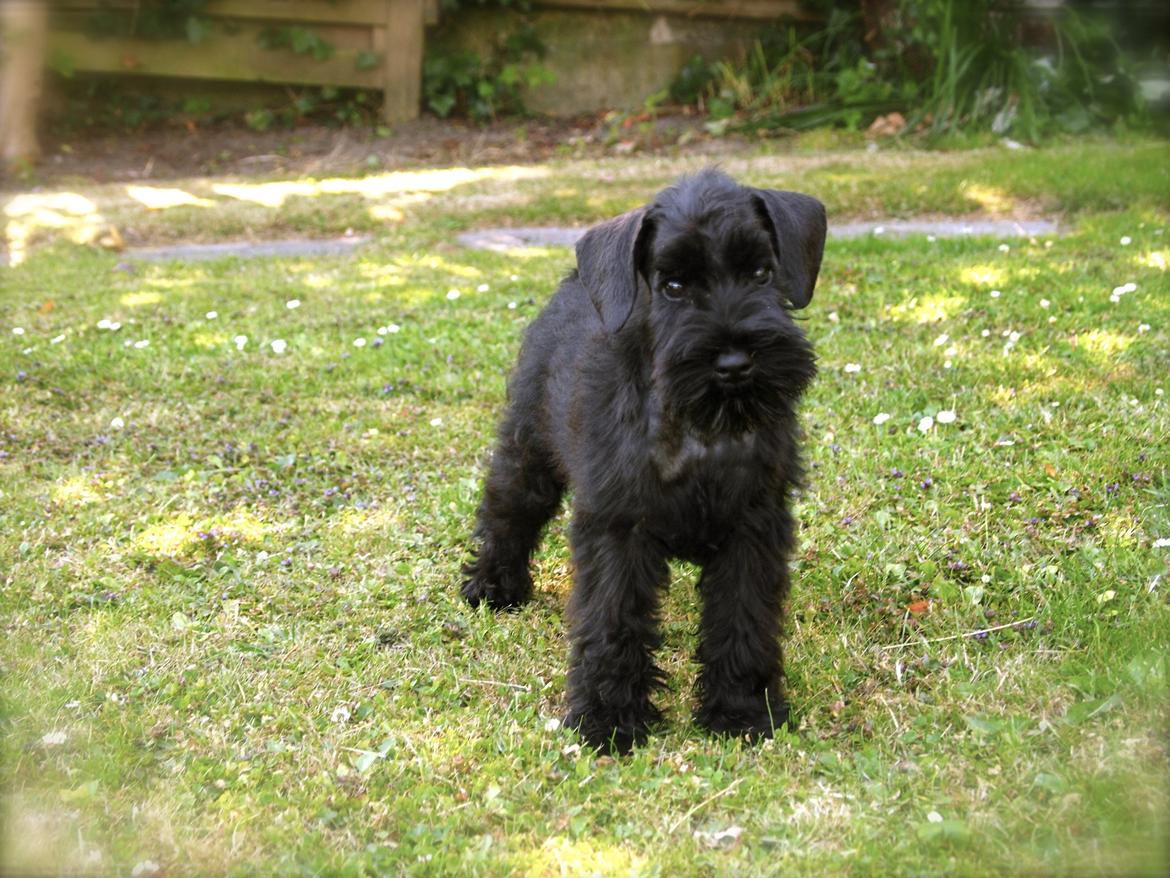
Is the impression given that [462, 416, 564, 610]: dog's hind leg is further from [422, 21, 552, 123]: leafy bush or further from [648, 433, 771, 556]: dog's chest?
[422, 21, 552, 123]: leafy bush

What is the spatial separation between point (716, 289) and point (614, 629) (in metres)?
Answer: 1.05

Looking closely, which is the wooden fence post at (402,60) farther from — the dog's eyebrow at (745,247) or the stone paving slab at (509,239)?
the dog's eyebrow at (745,247)

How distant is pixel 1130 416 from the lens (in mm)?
5383

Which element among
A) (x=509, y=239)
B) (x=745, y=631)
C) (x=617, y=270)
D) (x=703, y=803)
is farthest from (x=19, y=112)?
(x=703, y=803)

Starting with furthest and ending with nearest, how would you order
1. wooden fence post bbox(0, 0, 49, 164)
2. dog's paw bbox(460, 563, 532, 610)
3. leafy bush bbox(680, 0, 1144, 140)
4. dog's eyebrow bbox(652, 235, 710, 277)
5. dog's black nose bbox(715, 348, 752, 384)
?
leafy bush bbox(680, 0, 1144, 140)
wooden fence post bbox(0, 0, 49, 164)
dog's paw bbox(460, 563, 532, 610)
dog's eyebrow bbox(652, 235, 710, 277)
dog's black nose bbox(715, 348, 752, 384)

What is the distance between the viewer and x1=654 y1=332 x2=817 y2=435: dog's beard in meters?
3.29

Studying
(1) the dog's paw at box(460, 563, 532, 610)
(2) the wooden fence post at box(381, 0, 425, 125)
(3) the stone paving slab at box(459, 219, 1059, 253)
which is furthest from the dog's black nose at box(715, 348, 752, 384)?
(2) the wooden fence post at box(381, 0, 425, 125)

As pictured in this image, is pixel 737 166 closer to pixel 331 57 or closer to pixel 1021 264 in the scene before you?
pixel 1021 264

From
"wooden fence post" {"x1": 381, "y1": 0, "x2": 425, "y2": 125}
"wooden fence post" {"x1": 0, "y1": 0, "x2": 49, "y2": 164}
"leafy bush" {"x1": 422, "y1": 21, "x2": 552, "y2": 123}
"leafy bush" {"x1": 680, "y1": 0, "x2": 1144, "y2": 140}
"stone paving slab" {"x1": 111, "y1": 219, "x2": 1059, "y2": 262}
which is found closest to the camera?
"wooden fence post" {"x1": 0, "y1": 0, "x2": 49, "y2": 164}

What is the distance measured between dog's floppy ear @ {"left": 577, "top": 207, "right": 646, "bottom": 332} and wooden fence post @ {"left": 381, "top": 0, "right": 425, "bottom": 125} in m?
10.4

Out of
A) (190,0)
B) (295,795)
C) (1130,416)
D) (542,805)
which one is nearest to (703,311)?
(542,805)

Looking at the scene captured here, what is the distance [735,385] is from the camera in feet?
10.8

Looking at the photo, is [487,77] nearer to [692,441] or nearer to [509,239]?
[509,239]

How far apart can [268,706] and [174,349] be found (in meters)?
4.05
